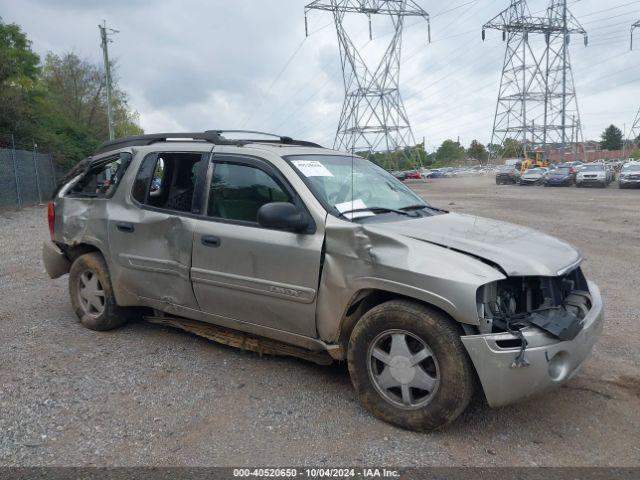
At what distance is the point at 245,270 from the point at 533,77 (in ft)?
213

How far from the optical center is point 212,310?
419cm

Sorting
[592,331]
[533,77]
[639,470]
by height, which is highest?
[533,77]

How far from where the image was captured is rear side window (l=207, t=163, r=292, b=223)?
398 centimetres

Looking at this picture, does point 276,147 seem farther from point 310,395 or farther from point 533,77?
point 533,77

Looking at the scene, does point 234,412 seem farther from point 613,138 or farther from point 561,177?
point 613,138

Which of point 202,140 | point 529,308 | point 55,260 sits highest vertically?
point 202,140

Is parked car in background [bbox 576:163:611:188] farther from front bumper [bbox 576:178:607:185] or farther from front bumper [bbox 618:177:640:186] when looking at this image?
front bumper [bbox 618:177:640:186]

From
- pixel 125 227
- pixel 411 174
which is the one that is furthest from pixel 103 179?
pixel 411 174

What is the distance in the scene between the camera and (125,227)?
15.3 ft

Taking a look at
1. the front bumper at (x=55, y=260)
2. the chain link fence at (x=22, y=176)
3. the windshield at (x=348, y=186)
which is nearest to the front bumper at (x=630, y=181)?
the chain link fence at (x=22, y=176)

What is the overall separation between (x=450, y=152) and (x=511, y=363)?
124 metres

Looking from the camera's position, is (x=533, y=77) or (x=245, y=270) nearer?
(x=245, y=270)

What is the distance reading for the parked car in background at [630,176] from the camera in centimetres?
3096

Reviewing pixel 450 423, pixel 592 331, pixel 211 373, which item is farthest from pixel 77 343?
pixel 592 331
